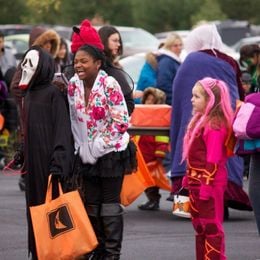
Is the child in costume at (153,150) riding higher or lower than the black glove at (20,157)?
lower

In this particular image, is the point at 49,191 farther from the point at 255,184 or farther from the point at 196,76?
the point at 196,76

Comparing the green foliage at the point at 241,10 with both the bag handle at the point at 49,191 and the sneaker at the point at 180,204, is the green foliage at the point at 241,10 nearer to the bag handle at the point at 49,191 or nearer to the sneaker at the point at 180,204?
the sneaker at the point at 180,204

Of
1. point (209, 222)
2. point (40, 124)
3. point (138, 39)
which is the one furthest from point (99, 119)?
point (138, 39)

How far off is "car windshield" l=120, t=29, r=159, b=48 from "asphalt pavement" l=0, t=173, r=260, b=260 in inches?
765

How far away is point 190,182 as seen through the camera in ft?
29.9

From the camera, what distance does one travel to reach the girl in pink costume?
8961 mm

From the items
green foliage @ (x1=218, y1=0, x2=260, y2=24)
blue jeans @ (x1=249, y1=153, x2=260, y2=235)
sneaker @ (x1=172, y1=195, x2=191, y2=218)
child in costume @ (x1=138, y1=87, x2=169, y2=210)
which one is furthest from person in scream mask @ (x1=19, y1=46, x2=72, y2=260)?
green foliage @ (x1=218, y1=0, x2=260, y2=24)

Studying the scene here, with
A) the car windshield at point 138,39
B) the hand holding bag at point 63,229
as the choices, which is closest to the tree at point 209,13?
the car windshield at point 138,39

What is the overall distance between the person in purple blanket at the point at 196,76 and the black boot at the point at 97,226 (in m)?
2.41

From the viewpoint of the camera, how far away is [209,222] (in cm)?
907

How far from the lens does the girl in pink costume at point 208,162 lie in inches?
353

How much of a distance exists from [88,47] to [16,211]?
4353 millimetres

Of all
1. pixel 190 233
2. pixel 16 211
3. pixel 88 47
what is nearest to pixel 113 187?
pixel 88 47

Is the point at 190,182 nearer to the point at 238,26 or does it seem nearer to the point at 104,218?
the point at 104,218
